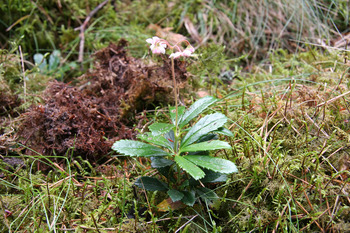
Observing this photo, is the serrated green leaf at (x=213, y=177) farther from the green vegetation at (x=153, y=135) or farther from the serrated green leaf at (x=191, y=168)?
the serrated green leaf at (x=191, y=168)

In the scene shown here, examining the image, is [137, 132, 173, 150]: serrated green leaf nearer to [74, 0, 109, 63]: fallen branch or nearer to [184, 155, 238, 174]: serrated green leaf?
[184, 155, 238, 174]: serrated green leaf

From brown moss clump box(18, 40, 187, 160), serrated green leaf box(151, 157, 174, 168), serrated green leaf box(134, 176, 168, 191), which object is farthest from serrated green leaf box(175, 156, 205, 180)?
brown moss clump box(18, 40, 187, 160)

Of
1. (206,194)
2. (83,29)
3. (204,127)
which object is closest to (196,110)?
(204,127)

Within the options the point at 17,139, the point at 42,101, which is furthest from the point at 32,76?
the point at 17,139

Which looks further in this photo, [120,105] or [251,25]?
[251,25]

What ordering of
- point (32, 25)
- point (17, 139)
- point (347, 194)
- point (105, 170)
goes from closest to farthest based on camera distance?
point (347, 194)
point (105, 170)
point (17, 139)
point (32, 25)

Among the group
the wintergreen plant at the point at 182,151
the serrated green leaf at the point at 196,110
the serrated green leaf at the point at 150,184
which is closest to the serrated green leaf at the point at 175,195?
the wintergreen plant at the point at 182,151

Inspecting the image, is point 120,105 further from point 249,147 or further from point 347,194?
point 347,194

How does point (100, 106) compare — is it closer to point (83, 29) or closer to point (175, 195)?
point (175, 195)
